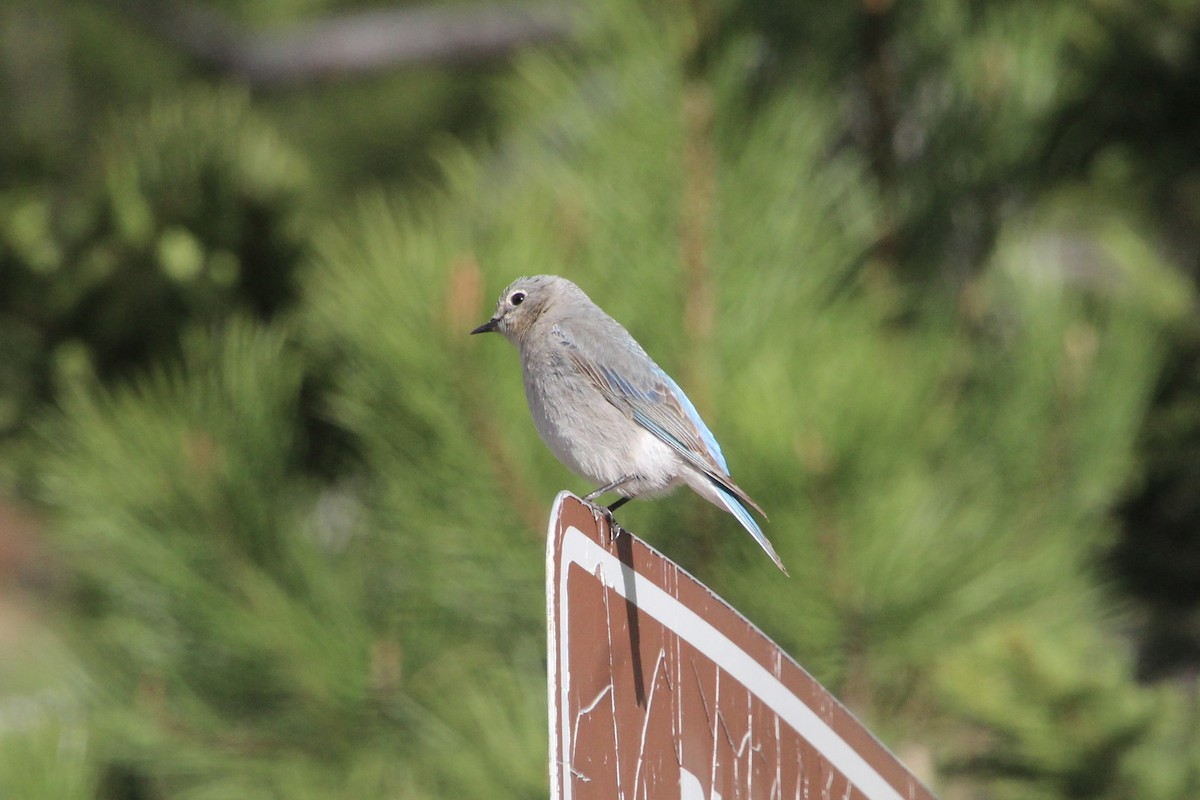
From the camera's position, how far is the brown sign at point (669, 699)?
1274 mm

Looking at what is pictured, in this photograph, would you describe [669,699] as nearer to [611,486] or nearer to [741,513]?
[741,513]

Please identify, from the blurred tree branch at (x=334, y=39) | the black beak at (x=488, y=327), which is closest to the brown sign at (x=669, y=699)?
the black beak at (x=488, y=327)

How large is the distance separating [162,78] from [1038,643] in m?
3.70

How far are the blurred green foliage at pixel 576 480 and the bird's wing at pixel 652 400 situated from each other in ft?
0.15

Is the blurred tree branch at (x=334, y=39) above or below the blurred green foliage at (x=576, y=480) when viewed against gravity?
above

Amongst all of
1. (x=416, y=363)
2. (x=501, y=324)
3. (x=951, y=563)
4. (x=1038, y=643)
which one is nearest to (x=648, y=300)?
(x=501, y=324)

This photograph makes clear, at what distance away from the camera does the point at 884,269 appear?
286cm

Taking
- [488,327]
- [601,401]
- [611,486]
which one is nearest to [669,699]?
[611,486]

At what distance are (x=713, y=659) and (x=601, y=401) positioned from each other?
1.12 m

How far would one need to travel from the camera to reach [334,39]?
4750 millimetres

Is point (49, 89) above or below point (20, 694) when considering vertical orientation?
above

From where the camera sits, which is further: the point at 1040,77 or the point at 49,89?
the point at 49,89

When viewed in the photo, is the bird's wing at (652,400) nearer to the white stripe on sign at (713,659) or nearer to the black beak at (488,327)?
the black beak at (488,327)

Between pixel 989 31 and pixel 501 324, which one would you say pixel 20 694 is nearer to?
pixel 501 324
